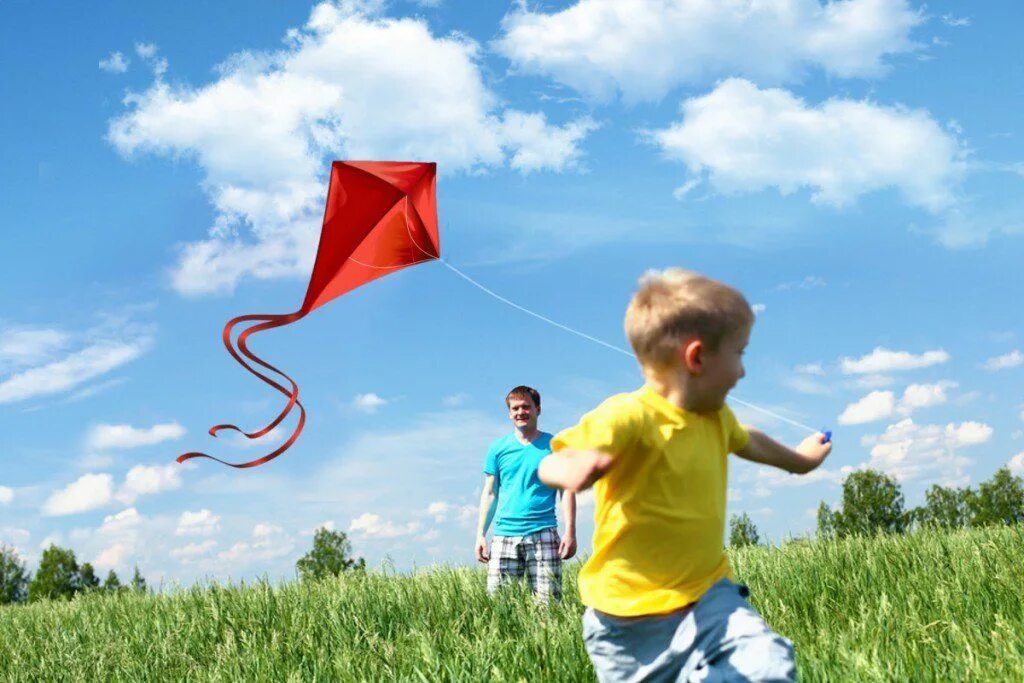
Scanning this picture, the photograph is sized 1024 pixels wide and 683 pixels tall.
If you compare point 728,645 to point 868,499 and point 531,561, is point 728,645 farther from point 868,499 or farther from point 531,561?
point 868,499

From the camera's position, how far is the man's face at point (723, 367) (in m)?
2.68

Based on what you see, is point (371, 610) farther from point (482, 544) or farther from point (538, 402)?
point (538, 402)

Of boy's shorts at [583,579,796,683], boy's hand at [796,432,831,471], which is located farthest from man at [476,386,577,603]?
boy's shorts at [583,579,796,683]

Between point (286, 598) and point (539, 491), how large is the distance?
2485 millimetres

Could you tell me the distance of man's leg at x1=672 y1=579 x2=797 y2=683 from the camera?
2.66 m

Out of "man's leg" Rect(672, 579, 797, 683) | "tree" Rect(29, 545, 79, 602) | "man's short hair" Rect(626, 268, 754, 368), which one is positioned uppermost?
Answer: "tree" Rect(29, 545, 79, 602)

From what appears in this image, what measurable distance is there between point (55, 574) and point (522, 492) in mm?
32257

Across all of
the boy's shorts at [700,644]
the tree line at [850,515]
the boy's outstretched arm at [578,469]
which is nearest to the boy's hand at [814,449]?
the boy's shorts at [700,644]

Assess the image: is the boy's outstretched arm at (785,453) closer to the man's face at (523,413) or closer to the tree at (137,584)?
the man's face at (523,413)

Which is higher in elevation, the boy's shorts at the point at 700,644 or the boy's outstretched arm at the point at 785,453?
the boy's outstretched arm at the point at 785,453

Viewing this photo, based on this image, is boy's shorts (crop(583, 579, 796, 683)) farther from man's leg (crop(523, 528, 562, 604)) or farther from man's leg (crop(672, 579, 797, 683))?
man's leg (crop(523, 528, 562, 604))

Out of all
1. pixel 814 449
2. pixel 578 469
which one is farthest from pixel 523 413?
pixel 578 469

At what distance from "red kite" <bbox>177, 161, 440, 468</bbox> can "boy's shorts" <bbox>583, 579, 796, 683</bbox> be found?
4.27 meters

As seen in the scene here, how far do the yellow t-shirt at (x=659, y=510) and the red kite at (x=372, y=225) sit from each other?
423 cm
